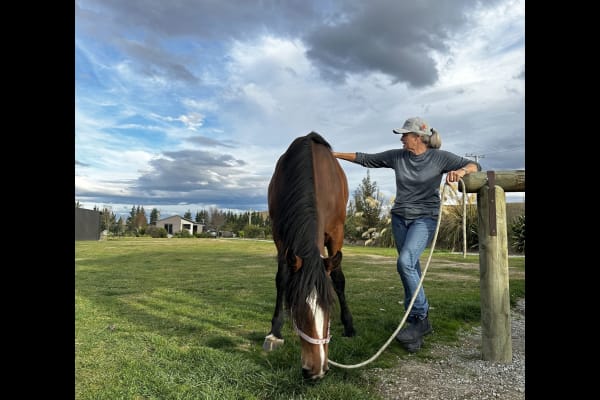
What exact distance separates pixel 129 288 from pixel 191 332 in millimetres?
4215

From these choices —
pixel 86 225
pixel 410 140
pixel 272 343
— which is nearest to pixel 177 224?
pixel 86 225

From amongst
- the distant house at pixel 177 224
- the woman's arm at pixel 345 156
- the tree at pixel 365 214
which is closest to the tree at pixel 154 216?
the distant house at pixel 177 224

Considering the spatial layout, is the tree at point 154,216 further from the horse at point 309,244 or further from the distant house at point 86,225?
the horse at point 309,244

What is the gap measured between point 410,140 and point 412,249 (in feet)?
4.12

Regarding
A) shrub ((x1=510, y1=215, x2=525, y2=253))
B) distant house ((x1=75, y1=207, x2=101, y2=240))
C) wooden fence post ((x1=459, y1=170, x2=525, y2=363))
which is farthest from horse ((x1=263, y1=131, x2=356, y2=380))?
distant house ((x1=75, y1=207, x2=101, y2=240))

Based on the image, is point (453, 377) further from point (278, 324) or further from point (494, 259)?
point (278, 324)

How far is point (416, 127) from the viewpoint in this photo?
4.25 meters

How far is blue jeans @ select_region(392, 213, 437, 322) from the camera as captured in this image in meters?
4.11

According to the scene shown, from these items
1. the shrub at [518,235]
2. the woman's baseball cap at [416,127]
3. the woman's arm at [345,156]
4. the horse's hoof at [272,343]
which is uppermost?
the woman's baseball cap at [416,127]

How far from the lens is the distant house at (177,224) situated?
60.2 meters

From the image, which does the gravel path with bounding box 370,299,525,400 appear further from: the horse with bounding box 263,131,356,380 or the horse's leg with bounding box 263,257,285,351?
the horse's leg with bounding box 263,257,285,351
